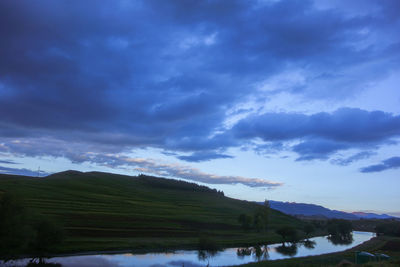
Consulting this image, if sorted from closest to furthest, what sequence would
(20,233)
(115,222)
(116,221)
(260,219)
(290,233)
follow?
(20,233)
(115,222)
(116,221)
(290,233)
(260,219)

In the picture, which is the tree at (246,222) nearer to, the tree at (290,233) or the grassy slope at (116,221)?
the grassy slope at (116,221)

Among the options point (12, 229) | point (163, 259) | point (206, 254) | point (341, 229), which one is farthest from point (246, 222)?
point (12, 229)

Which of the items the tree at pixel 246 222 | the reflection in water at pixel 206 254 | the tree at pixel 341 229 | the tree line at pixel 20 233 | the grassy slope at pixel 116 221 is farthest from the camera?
the tree at pixel 341 229

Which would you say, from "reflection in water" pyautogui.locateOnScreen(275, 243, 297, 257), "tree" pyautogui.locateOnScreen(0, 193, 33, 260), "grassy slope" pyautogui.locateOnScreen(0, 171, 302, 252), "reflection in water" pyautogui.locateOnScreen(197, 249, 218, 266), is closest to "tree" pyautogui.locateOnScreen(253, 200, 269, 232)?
"grassy slope" pyautogui.locateOnScreen(0, 171, 302, 252)

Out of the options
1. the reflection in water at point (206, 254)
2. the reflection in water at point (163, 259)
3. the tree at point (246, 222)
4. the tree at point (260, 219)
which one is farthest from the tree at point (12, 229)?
the tree at point (260, 219)

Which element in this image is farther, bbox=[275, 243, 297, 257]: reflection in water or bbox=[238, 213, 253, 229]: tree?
bbox=[238, 213, 253, 229]: tree

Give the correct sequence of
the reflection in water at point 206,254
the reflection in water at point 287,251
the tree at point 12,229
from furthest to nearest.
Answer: the reflection in water at point 287,251 < the reflection in water at point 206,254 < the tree at point 12,229

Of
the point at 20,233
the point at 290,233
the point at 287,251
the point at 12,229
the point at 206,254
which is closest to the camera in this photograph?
the point at 12,229

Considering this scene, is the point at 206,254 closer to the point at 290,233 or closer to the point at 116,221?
the point at 116,221

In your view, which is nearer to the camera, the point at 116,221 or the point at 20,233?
the point at 20,233

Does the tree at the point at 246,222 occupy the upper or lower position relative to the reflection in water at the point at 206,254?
upper

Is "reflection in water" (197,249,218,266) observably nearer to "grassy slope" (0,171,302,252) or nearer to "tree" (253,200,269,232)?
"grassy slope" (0,171,302,252)

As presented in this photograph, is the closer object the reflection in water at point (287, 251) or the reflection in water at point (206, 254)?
the reflection in water at point (206, 254)

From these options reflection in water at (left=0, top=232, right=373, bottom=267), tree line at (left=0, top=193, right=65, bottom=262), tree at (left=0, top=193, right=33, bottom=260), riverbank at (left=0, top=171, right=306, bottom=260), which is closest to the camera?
tree at (left=0, top=193, right=33, bottom=260)
